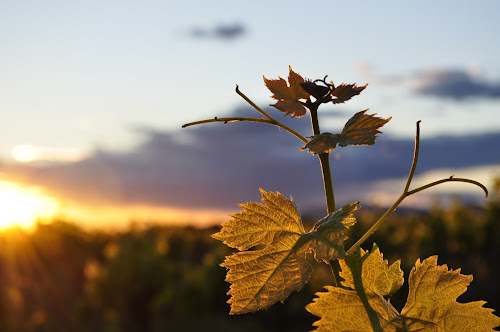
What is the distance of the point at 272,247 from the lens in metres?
1.05

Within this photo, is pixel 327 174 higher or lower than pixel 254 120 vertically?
lower

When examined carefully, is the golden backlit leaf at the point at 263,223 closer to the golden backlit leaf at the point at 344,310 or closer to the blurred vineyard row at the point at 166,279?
the golden backlit leaf at the point at 344,310

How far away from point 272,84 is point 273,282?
424mm

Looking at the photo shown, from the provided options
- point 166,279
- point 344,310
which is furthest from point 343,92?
point 166,279

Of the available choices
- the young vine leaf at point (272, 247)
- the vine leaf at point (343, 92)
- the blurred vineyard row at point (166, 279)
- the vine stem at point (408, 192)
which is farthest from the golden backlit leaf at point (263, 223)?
the blurred vineyard row at point (166, 279)

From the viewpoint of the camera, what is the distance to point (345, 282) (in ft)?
3.45

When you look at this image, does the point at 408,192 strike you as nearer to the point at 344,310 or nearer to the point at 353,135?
the point at 353,135

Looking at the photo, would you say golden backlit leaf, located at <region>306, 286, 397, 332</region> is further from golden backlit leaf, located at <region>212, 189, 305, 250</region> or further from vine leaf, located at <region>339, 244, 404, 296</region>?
golden backlit leaf, located at <region>212, 189, 305, 250</region>

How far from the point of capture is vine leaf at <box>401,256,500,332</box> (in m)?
1.09

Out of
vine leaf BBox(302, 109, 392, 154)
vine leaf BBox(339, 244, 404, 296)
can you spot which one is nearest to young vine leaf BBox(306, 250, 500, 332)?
vine leaf BBox(339, 244, 404, 296)

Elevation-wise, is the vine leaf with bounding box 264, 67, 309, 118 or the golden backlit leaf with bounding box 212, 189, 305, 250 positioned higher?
the vine leaf with bounding box 264, 67, 309, 118

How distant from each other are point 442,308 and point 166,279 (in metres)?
12.5

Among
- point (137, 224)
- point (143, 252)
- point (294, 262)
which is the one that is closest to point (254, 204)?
point (294, 262)

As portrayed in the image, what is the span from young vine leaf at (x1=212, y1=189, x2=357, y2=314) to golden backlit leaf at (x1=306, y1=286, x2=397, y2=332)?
0.26 ft
